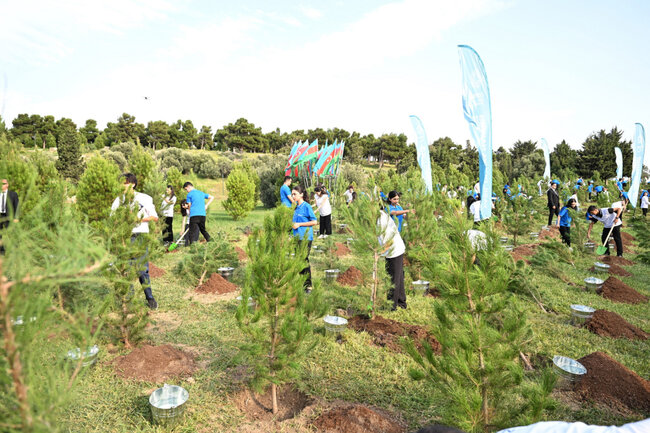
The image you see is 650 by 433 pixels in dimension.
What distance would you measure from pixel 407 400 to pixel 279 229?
1955 mm

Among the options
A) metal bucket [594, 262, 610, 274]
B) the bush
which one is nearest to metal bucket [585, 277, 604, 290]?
metal bucket [594, 262, 610, 274]

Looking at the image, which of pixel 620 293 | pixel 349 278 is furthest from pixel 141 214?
pixel 620 293

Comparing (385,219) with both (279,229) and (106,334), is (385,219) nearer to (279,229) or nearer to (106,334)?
→ (279,229)

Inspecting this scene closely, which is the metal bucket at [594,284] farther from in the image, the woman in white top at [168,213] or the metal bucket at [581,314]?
the woman in white top at [168,213]

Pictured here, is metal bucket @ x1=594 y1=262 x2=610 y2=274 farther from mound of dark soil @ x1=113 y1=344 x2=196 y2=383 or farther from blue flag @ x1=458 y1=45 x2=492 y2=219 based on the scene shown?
mound of dark soil @ x1=113 y1=344 x2=196 y2=383

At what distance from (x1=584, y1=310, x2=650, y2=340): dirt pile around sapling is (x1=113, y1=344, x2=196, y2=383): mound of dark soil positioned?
5067mm

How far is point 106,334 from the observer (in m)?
3.92

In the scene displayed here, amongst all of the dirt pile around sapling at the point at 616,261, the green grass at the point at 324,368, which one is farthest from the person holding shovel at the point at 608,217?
the green grass at the point at 324,368

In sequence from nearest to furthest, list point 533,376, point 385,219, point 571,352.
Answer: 1. point 533,376
2. point 571,352
3. point 385,219

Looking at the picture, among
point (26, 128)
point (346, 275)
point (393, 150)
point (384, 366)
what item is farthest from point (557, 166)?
point (26, 128)

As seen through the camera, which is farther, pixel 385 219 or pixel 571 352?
pixel 385 219

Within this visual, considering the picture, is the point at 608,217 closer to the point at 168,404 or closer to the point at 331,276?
the point at 331,276

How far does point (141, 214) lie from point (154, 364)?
168cm

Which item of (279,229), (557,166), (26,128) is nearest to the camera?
(279,229)
